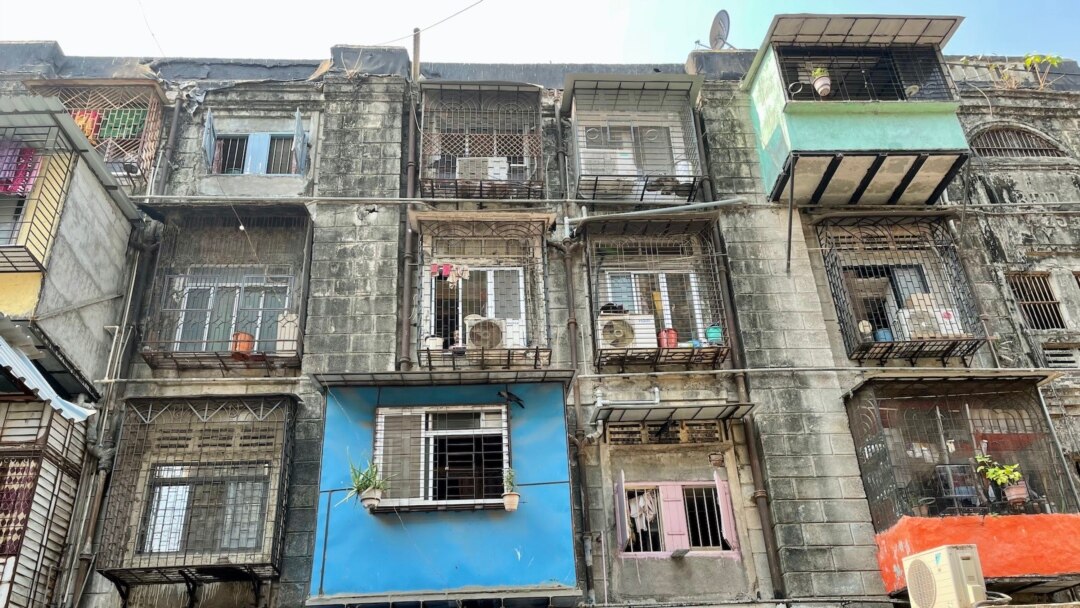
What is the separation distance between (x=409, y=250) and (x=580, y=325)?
11.0ft

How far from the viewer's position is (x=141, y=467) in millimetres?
12680

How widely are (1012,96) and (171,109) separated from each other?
57.9ft

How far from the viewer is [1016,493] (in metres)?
11.8

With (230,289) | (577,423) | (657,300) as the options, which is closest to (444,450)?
(577,423)

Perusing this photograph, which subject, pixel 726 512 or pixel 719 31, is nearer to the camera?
pixel 726 512

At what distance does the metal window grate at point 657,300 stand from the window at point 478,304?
140 cm

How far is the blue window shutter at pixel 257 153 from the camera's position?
617 inches

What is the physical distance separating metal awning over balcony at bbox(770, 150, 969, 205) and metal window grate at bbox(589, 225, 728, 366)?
6.84 ft

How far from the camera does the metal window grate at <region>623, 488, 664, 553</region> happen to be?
42.0ft

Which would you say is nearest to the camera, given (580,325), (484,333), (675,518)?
(675,518)

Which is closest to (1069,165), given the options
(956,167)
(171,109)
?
(956,167)

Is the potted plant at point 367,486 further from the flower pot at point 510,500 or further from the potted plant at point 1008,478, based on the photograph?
the potted plant at point 1008,478

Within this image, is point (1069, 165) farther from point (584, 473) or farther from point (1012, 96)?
point (584, 473)

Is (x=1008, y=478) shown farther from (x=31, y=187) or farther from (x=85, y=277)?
(x=31, y=187)
